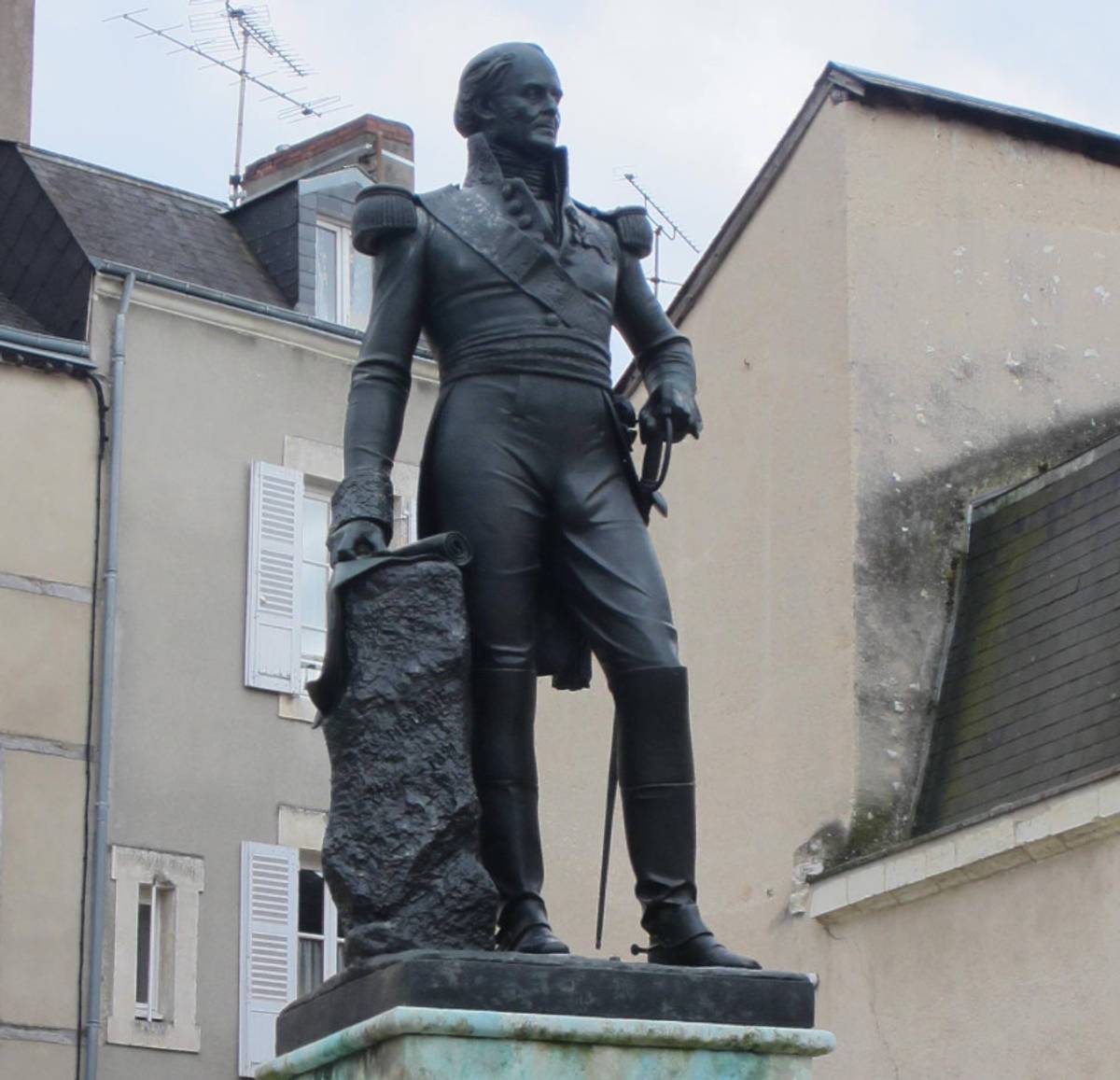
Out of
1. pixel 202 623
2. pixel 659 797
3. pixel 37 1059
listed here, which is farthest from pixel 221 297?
pixel 659 797

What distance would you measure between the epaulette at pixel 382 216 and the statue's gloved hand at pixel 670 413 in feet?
2.49

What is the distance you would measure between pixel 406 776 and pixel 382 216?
4.86ft

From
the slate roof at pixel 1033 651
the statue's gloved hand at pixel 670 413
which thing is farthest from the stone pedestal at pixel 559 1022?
the slate roof at pixel 1033 651

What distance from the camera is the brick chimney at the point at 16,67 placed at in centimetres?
2138

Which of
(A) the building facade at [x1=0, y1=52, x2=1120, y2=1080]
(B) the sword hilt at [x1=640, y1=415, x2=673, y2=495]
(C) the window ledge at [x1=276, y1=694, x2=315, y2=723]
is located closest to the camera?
(B) the sword hilt at [x1=640, y1=415, x2=673, y2=495]

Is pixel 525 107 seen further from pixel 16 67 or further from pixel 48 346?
pixel 16 67

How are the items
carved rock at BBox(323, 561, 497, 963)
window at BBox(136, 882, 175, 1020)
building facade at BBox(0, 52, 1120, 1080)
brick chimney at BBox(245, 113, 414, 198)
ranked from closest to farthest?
carved rock at BBox(323, 561, 497, 963) < building facade at BBox(0, 52, 1120, 1080) < window at BBox(136, 882, 175, 1020) < brick chimney at BBox(245, 113, 414, 198)

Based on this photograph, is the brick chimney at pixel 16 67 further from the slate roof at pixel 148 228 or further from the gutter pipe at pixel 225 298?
the gutter pipe at pixel 225 298

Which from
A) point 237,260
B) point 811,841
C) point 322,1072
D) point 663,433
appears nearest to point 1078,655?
point 811,841

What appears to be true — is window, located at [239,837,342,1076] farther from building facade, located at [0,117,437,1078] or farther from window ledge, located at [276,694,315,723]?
window ledge, located at [276,694,315,723]

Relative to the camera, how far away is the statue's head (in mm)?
7715

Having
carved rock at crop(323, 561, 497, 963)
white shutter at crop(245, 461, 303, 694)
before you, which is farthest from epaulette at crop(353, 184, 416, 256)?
white shutter at crop(245, 461, 303, 694)

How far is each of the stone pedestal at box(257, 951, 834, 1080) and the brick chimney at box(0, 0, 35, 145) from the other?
50.5 ft

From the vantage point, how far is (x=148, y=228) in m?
20.8
